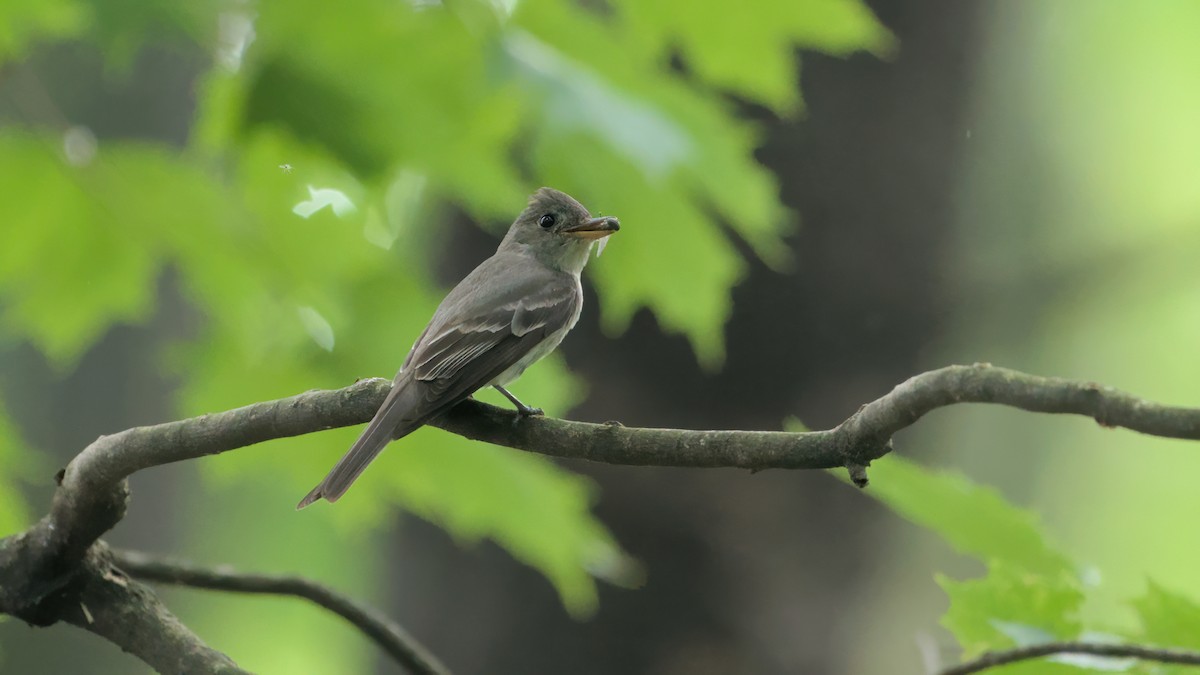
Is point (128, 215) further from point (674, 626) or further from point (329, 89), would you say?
point (674, 626)

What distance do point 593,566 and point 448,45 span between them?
1.08 m

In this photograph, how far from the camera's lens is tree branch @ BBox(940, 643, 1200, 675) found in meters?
1.18

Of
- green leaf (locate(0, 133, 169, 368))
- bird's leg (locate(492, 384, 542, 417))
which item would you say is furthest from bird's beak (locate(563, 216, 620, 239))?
green leaf (locate(0, 133, 169, 368))

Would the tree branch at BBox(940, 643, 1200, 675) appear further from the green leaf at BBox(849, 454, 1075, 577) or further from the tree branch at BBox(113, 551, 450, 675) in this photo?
the tree branch at BBox(113, 551, 450, 675)

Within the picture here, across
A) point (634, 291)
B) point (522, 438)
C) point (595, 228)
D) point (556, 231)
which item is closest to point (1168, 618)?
point (522, 438)

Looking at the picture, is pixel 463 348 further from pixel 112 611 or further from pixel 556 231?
pixel 112 611

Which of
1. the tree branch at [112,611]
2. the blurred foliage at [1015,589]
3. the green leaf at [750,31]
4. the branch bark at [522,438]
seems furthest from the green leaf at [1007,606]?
the green leaf at [750,31]

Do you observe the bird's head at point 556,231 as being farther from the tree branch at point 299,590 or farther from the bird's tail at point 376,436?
the tree branch at point 299,590

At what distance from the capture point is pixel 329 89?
6.24 ft

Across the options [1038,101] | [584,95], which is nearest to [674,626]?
[584,95]

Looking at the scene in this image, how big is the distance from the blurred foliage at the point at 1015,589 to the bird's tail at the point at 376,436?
1.71 ft

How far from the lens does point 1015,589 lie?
1352 mm

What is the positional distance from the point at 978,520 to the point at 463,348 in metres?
0.71

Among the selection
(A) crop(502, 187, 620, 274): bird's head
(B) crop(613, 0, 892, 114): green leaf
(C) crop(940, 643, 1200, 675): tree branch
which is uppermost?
(B) crop(613, 0, 892, 114): green leaf
